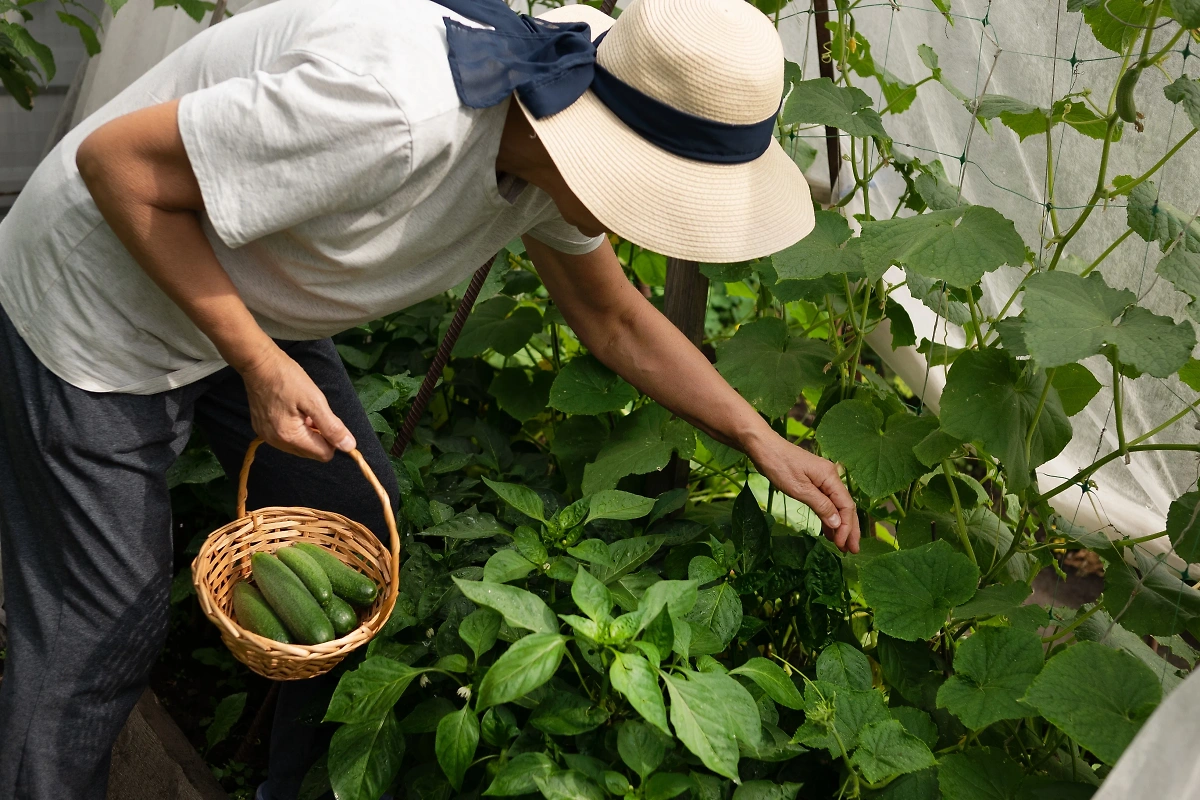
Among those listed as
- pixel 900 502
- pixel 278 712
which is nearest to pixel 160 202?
pixel 278 712

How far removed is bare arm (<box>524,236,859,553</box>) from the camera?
1808mm

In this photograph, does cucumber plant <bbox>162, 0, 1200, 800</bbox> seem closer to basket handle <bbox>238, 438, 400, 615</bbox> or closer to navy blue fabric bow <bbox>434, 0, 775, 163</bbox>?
basket handle <bbox>238, 438, 400, 615</bbox>

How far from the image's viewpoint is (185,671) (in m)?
2.71

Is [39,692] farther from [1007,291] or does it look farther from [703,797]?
[1007,291]

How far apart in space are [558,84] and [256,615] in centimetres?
94

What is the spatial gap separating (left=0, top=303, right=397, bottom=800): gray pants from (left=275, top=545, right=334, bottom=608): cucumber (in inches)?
9.9

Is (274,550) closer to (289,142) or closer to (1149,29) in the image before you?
(289,142)

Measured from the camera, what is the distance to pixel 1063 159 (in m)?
2.10

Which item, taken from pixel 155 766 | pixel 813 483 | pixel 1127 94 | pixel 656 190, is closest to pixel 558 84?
pixel 656 190

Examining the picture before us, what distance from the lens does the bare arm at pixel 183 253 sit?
1.38 metres

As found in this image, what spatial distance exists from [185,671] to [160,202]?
1684 millimetres

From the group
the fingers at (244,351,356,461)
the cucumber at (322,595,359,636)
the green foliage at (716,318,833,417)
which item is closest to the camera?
the fingers at (244,351,356,461)

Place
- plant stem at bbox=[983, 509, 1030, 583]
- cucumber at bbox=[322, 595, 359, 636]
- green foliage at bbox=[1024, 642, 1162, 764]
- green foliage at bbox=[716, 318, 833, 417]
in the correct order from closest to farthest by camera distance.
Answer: green foliage at bbox=[1024, 642, 1162, 764]
cucumber at bbox=[322, 595, 359, 636]
plant stem at bbox=[983, 509, 1030, 583]
green foliage at bbox=[716, 318, 833, 417]

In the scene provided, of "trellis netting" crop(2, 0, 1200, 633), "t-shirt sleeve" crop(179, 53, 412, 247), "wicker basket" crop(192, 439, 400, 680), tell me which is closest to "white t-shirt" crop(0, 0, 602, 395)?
"t-shirt sleeve" crop(179, 53, 412, 247)
